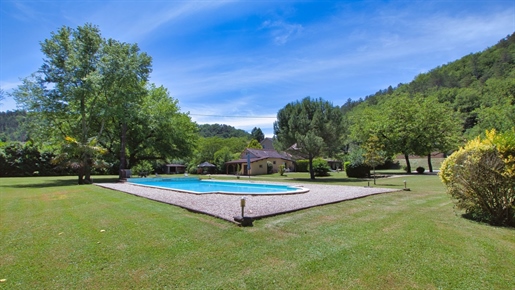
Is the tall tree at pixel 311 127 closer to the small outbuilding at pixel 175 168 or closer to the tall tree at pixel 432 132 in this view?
the tall tree at pixel 432 132

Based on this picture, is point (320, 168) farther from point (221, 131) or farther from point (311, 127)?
point (221, 131)

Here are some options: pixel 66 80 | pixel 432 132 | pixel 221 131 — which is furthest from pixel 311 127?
pixel 221 131

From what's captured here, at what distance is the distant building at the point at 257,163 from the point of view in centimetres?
3981

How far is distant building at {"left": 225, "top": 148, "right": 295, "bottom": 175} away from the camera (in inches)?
1567

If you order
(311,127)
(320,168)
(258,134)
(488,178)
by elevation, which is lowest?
(320,168)

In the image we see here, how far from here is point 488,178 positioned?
5.85 meters

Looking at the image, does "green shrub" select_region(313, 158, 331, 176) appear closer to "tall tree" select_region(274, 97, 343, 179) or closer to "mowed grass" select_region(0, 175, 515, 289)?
"tall tree" select_region(274, 97, 343, 179)

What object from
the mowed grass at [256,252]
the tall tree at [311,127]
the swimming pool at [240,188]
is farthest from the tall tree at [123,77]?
the mowed grass at [256,252]

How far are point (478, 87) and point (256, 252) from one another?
85817mm

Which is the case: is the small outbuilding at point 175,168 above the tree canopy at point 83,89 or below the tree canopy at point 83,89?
below

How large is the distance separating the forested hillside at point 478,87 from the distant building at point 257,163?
22.6 meters

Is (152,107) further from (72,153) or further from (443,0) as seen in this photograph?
(443,0)

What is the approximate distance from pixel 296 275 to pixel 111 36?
25.8 metres

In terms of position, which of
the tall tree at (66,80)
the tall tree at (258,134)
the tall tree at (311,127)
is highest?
the tall tree at (258,134)
